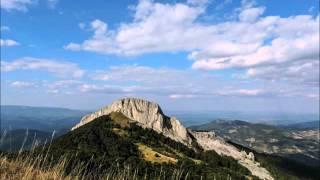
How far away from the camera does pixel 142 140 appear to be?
195m

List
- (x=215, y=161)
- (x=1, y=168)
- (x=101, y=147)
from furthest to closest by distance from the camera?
(x=215, y=161)
(x=101, y=147)
(x=1, y=168)

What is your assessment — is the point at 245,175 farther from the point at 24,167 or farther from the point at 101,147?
the point at 24,167

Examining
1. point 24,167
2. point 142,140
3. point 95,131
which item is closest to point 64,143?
point 95,131

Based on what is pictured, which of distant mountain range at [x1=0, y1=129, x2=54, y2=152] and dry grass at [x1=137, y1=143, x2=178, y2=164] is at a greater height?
distant mountain range at [x1=0, y1=129, x2=54, y2=152]

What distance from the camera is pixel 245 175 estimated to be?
611 feet

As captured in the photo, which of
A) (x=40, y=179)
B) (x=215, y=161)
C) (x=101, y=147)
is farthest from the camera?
(x=215, y=161)

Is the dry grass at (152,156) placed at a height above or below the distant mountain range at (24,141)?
below

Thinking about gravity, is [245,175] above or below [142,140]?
below

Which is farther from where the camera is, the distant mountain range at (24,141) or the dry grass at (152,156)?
the dry grass at (152,156)

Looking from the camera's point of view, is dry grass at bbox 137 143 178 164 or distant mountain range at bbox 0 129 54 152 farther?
dry grass at bbox 137 143 178 164

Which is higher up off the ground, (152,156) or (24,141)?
(24,141)

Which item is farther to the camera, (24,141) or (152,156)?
(152,156)

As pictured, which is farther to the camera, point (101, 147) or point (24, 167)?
point (101, 147)

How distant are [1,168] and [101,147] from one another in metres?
170
